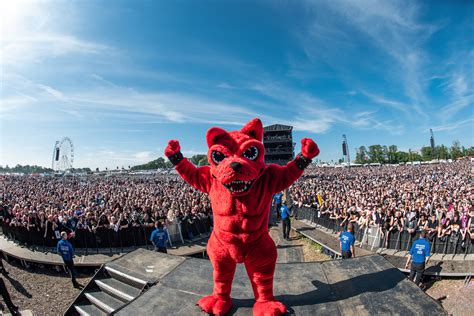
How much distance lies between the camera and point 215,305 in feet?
10.2

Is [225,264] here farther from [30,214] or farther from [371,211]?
[30,214]

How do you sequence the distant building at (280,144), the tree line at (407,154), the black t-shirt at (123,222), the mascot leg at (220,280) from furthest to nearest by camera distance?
the tree line at (407,154)
the distant building at (280,144)
the black t-shirt at (123,222)
the mascot leg at (220,280)

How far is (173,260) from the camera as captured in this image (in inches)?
189

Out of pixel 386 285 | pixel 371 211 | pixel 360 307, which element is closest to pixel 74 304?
pixel 360 307

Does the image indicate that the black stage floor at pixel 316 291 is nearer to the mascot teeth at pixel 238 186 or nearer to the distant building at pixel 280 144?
the mascot teeth at pixel 238 186

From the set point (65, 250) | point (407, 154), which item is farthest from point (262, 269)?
point (407, 154)

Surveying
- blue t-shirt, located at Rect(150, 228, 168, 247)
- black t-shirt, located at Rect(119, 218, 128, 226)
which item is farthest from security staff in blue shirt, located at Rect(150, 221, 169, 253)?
black t-shirt, located at Rect(119, 218, 128, 226)

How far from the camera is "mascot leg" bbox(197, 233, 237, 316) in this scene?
314cm

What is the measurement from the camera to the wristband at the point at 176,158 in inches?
133

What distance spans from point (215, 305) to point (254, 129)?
7.43 feet

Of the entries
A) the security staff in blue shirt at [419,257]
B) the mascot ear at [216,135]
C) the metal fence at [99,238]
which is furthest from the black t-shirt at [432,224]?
the metal fence at [99,238]

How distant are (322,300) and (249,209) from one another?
158cm

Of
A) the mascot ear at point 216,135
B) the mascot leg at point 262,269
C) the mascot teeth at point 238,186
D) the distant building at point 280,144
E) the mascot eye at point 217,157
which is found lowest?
the mascot leg at point 262,269

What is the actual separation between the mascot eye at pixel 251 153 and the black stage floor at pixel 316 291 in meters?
1.97
